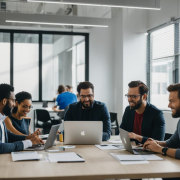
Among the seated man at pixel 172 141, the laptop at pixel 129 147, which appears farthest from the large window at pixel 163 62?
the laptop at pixel 129 147

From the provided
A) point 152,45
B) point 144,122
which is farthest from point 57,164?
point 152,45

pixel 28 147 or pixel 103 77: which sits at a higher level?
pixel 103 77

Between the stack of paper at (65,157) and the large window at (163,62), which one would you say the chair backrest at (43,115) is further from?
the stack of paper at (65,157)

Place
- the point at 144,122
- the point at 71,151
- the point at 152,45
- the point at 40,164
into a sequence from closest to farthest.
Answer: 1. the point at 40,164
2. the point at 71,151
3. the point at 144,122
4. the point at 152,45

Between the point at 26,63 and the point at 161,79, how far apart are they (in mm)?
4075

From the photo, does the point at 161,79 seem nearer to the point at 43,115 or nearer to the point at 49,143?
the point at 43,115

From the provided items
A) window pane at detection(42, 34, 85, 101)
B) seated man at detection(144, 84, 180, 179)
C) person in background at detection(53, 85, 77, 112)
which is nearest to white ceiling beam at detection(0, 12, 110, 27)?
person in background at detection(53, 85, 77, 112)

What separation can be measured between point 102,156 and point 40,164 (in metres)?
0.58

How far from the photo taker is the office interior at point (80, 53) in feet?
27.5

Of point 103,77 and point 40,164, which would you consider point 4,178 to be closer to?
point 40,164

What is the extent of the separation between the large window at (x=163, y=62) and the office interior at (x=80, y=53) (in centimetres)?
9

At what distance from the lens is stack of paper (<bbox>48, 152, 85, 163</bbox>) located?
7.94ft

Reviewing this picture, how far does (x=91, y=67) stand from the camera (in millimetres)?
9484

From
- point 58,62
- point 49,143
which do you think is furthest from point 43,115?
point 49,143
